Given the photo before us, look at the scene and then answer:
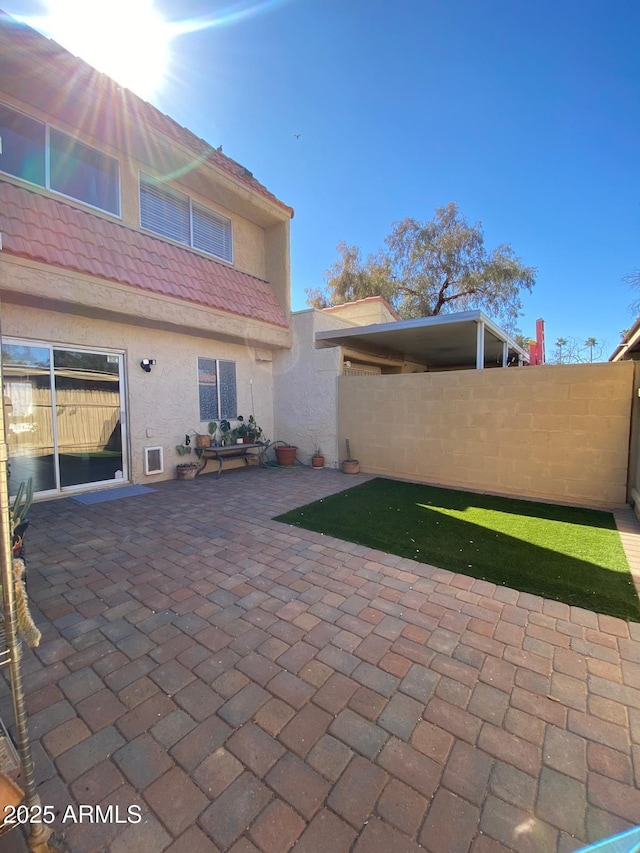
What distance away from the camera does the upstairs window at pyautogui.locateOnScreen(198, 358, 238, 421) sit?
8.56 m

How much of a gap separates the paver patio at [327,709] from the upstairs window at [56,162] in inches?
250

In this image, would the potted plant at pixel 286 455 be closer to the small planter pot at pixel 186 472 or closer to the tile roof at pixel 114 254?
the small planter pot at pixel 186 472

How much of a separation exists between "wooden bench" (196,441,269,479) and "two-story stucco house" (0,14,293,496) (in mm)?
643

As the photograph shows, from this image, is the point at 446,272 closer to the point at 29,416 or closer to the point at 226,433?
the point at 226,433

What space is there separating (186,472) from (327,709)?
6.52 m

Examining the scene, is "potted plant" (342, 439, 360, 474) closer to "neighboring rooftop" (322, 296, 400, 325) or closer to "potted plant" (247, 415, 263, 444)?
"potted plant" (247, 415, 263, 444)

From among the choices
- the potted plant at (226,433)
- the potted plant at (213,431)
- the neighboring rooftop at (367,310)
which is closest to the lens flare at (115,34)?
the potted plant at (213,431)

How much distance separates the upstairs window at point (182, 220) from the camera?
7.63 metres

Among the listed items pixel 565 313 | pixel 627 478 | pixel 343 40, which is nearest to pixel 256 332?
pixel 343 40

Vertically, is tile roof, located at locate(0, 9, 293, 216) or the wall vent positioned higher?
tile roof, located at locate(0, 9, 293, 216)

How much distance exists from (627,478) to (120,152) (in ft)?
35.6

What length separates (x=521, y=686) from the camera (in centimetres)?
224

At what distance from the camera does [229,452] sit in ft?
28.7

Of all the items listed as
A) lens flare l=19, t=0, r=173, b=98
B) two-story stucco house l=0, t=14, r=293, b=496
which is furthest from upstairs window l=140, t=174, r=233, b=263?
lens flare l=19, t=0, r=173, b=98
